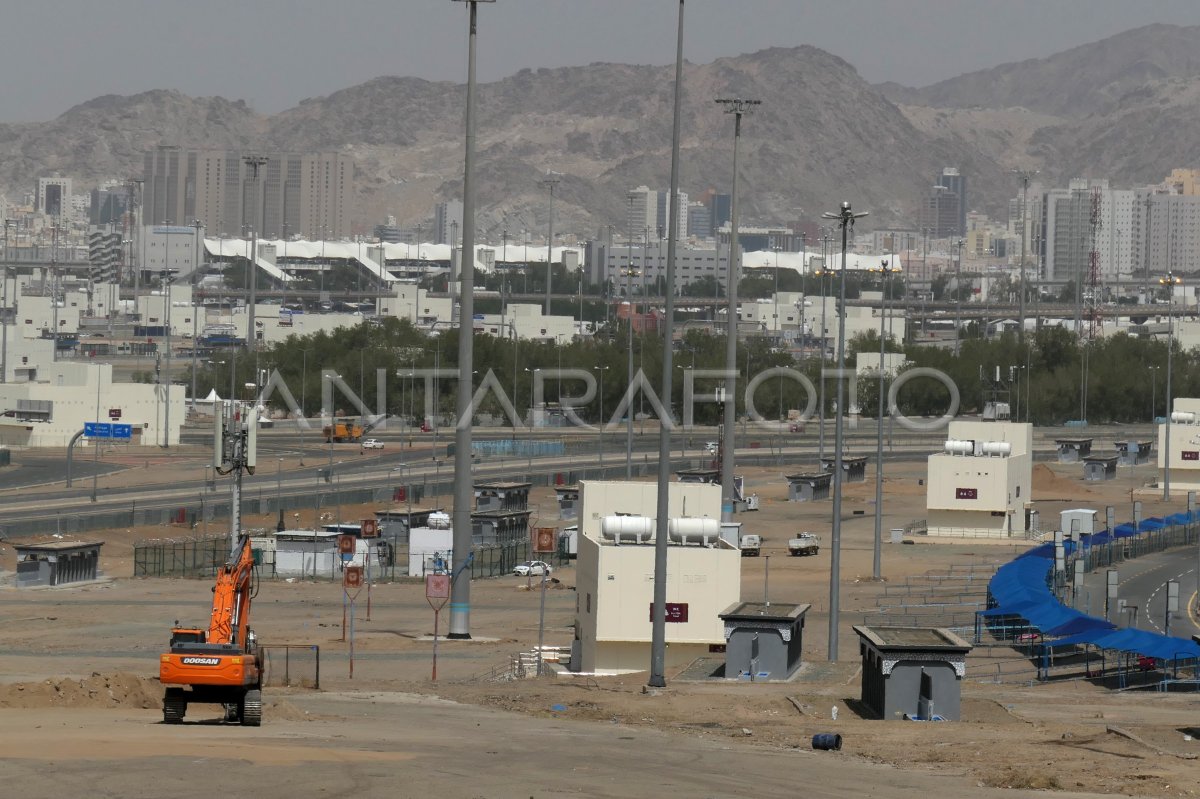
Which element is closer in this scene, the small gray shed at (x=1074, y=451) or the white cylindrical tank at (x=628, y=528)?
the white cylindrical tank at (x=628, y=528)

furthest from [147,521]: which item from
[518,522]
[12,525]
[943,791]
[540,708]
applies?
[943,791]

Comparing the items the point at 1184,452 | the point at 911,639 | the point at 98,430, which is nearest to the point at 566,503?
the point at 1184,452

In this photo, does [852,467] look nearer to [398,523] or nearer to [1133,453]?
[1133,453]

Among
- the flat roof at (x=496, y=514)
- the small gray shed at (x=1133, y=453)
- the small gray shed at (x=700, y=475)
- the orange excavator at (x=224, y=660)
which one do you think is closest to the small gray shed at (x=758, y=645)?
the orange excavator at (x=224, y=660)

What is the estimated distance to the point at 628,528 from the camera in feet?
137

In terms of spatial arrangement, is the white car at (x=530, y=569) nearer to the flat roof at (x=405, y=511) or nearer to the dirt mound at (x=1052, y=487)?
the flat roof at (x=405, y=511)

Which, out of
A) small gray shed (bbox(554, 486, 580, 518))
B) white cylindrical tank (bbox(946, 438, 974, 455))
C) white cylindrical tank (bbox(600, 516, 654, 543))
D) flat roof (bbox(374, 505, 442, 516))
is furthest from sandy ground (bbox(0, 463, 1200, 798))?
small gray shed (bbox(554, 486, 580, 518))

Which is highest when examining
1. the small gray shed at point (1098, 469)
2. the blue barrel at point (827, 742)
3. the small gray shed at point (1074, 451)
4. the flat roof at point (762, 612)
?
the small gray shed at point (1074, 451)

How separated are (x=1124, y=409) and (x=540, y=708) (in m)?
139

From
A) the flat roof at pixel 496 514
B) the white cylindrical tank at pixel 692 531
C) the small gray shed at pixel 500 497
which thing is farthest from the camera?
the small gray shed at pixel 500 497

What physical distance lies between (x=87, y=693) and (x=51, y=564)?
31783mm

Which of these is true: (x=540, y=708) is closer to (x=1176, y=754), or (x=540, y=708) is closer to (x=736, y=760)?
(x=736, y=760)

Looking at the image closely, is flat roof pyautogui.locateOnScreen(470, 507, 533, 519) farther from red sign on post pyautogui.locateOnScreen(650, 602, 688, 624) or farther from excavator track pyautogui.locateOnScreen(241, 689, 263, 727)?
excavator track pyautogui.locateOnScreen(241, 689, 263, 727)

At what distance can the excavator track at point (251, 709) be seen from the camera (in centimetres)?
2797
